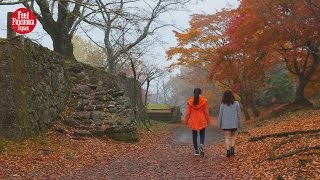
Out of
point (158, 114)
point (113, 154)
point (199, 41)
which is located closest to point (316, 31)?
point (199, 41)

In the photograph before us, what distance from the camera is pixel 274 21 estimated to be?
20.0m

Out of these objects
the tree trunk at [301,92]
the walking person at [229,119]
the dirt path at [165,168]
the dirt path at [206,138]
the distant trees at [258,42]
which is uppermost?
the distant trees at [258,42]

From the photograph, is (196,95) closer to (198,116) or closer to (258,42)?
(198,116)

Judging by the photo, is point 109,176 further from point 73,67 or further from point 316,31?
point 316,31

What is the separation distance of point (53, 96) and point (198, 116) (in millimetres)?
5951

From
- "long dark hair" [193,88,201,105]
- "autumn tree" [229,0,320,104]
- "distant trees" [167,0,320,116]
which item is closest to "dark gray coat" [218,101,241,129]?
"long dark hair" [193,88,201,105]

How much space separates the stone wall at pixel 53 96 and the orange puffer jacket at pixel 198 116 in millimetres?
4466

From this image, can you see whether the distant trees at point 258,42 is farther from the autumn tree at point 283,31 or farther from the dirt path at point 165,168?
the dirt path at point 165,168

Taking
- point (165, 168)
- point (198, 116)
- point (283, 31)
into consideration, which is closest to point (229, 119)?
point (198, 116)

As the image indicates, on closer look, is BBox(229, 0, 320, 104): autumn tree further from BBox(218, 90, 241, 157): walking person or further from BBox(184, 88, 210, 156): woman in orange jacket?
BBox(184, 88, 210, 156): woman in orange jacket

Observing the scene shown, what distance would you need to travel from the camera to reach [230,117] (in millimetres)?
9852

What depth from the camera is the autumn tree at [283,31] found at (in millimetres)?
18969

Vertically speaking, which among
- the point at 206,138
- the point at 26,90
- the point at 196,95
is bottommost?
the point at 206,138

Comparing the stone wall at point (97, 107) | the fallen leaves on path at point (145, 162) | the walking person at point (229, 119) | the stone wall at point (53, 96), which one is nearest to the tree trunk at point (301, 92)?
the stone wall at point (53, 96)
